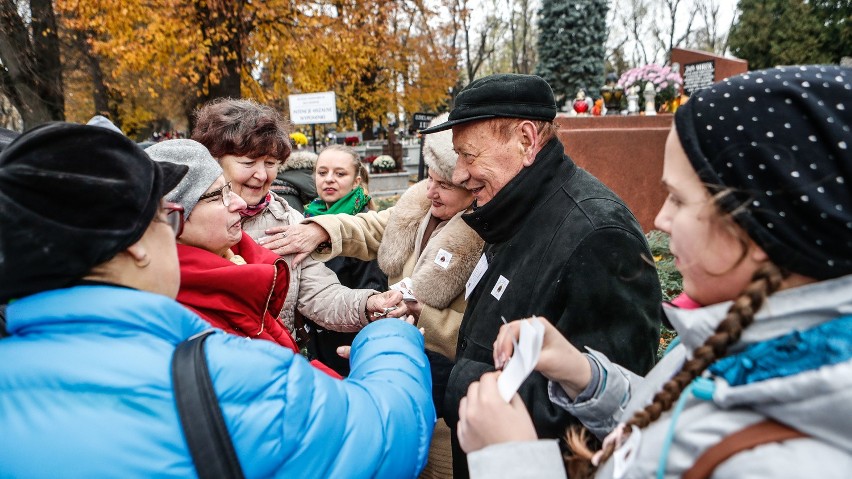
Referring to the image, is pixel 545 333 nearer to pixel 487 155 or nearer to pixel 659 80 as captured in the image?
pixel 487 155

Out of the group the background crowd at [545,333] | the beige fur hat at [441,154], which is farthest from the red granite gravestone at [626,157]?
the background crowd at [545,333]

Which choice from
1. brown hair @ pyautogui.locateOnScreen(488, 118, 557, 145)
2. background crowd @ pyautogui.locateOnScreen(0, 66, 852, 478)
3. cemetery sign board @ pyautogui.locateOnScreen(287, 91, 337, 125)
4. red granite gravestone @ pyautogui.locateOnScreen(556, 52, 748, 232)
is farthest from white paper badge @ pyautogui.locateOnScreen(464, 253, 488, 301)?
cemetery sign board @ pyautogui.locateOnScreen(287, 91, 337, 125)

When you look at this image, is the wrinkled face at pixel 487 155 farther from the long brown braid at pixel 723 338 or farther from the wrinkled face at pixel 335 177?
the wrinkled face at pixel 335 177

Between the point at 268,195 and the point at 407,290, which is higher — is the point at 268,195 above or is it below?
above

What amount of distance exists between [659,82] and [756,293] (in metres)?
9.01

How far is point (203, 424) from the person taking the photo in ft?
3.34

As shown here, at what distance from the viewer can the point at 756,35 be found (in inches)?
1053

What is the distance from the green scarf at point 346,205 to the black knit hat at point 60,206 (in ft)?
9.27

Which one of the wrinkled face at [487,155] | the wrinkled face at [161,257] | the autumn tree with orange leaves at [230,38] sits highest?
the autumn tree with orange leaves at [230,38]

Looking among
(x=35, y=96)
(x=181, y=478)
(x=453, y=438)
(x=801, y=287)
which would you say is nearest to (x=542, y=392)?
(x=453, y=438)

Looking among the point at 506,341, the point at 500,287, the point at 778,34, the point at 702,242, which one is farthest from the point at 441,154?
the point at 778,34

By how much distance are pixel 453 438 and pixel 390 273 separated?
3.40ft

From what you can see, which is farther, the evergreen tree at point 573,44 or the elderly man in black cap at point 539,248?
the evergreen tree at point 573,44

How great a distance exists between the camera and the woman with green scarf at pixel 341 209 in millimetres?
3266
